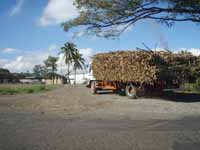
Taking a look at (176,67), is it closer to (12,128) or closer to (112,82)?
(112,82)

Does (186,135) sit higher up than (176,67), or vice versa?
(176,67)

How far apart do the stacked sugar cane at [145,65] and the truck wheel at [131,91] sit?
65 centimetres

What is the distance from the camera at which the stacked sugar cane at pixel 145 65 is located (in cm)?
1958

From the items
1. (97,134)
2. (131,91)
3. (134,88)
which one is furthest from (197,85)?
(97,134)

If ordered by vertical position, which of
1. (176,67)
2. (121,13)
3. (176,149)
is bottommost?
(176,149)

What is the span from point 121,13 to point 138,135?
42.8 feet

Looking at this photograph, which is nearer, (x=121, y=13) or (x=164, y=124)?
(x=164, y=124)

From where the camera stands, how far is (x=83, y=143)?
721 centimetres

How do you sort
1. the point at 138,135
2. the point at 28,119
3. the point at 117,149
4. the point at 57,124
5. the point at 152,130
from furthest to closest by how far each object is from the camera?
the point at 28,119, the point at 57,124, the point at 152,130, the point at 138,135, the point at 117,149

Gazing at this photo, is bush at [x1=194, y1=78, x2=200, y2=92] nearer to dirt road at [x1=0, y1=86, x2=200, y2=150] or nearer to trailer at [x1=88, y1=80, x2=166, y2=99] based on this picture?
trailer at [x1=88, y1=80, x2=166, y2=99]

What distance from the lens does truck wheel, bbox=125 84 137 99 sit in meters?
21.1

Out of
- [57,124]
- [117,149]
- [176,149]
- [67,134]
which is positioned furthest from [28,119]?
[176,149]

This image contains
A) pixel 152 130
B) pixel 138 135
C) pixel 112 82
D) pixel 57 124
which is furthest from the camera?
pixel 112 82

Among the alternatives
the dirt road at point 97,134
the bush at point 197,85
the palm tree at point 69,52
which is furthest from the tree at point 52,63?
the dirt road at point 97,134
